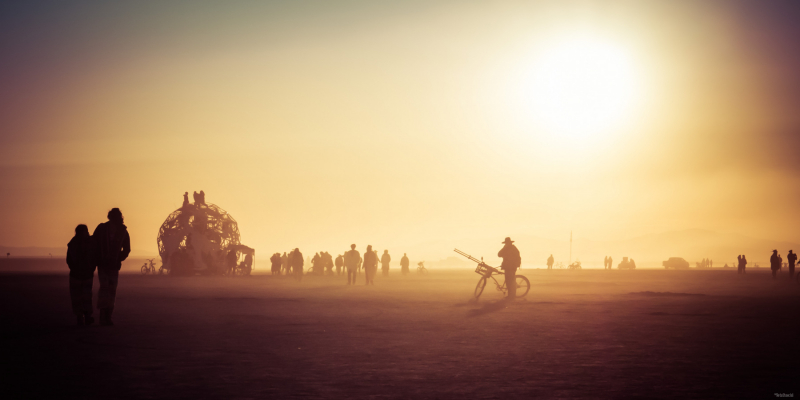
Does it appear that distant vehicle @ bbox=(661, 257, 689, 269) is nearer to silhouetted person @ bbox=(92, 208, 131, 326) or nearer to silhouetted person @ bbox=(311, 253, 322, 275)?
silhouetted person @ bbox=(311, 253, 322, 275)

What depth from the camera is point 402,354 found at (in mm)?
9617

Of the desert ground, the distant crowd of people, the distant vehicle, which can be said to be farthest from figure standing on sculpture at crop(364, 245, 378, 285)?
the distant vehicle

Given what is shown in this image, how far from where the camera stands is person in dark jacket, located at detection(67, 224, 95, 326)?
1308cm

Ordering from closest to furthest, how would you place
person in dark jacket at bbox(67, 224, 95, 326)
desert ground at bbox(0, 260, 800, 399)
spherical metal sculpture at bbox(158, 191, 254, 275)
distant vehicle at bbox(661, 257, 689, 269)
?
1. desert ground at bbox(0, 260, 800, 399)
2. person in dark jacket at bbox(67, 224, 95, 326)
3. spherical metal sculpture at bbox(158, 191, 254, 275)
4. distant vehicle at bbox(661, 257, 689, 269)

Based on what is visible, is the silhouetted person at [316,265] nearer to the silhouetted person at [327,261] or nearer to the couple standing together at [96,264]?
the silhouetted person at [327,261]

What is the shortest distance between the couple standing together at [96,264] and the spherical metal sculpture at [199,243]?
37.6 metres

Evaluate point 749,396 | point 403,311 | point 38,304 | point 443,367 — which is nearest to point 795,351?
point 749,396

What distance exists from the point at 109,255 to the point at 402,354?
6.68m

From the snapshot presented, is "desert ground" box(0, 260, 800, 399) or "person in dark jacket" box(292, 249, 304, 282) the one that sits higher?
"person in dark jacket" box(292, 249, 304, 282)

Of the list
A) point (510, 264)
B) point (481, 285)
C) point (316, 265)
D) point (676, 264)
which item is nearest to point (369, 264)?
point (481, 285)

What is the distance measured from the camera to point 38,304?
1894cm

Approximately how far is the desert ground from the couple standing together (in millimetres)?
490

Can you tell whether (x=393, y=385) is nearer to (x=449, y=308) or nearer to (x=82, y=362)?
(x=82, y=362)

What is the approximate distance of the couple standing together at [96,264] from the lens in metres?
13.1
